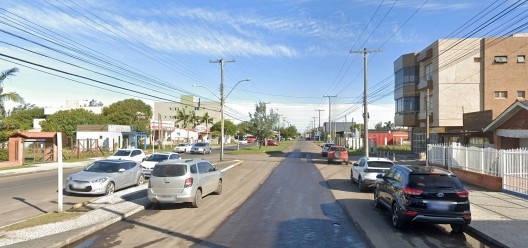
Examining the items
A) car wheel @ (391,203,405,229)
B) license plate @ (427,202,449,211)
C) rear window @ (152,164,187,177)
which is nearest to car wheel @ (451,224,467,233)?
license plate @ (427,202,449,211)

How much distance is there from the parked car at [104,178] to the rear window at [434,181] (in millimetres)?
11536

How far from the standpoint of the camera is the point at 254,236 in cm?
999

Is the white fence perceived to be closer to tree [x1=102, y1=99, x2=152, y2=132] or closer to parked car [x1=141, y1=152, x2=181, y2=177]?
parked car [x1=141, y1=152, x2=181, y2=177]

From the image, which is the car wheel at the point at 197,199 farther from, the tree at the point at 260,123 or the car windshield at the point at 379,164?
the tree at the point at 260,123

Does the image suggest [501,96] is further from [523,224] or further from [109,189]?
[109,189]

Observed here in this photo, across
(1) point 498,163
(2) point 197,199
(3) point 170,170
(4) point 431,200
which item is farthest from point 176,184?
(1) point 498,163

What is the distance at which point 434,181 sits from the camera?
10789 millimetres

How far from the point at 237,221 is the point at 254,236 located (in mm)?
1916

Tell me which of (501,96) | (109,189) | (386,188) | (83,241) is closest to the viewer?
(83,241)

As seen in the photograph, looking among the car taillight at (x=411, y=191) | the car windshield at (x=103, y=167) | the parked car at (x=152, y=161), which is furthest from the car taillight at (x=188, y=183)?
the parked car at (x=152, y=161)

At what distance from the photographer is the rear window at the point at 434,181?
1069cm

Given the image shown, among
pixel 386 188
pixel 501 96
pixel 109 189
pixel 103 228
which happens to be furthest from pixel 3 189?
pixel 501 96

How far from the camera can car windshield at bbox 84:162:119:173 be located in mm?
18172

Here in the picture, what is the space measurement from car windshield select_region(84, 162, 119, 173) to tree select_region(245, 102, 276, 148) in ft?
154
